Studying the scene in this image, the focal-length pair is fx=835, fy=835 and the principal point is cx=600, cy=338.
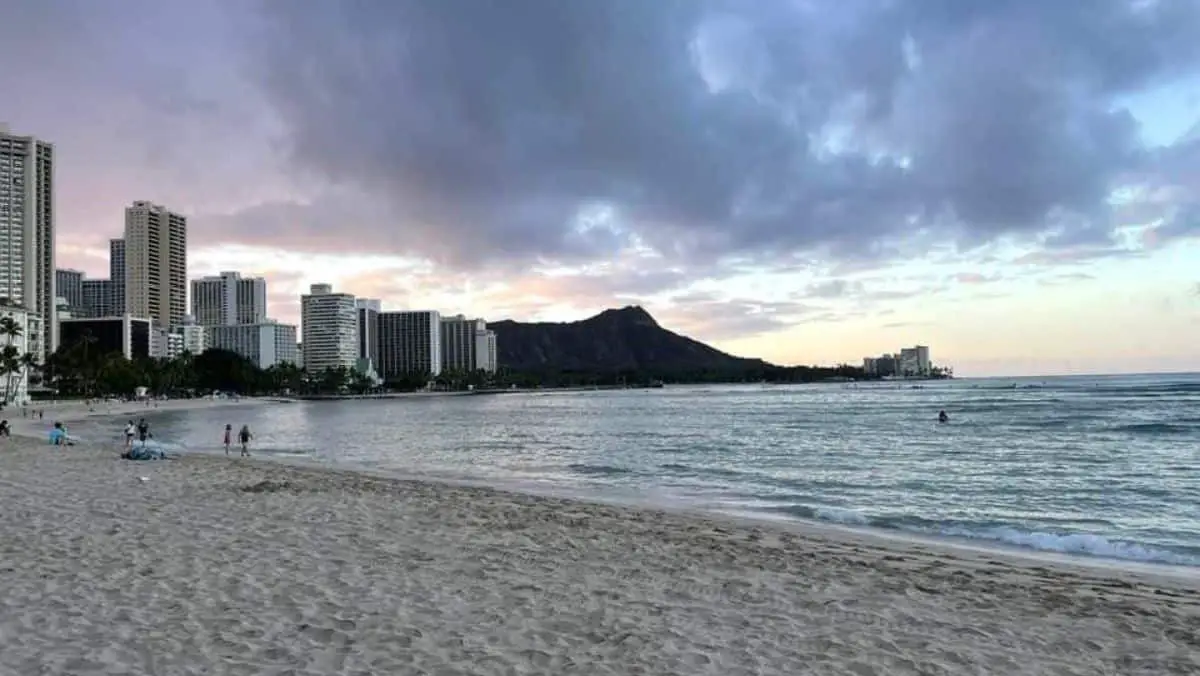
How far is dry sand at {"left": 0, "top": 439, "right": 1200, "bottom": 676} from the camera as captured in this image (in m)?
5.79

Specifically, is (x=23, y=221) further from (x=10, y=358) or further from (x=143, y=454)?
(x=143, y=454)

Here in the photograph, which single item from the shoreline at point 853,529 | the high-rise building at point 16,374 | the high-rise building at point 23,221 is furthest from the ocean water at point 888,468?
the high-rise building at point 23,221

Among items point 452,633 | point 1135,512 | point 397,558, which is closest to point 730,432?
point 1135,512

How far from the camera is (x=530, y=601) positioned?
295 inches

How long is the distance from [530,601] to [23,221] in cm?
16559

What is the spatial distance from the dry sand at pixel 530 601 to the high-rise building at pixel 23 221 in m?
148

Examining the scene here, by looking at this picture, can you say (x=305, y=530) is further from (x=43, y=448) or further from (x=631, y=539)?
(x=43, y=448)

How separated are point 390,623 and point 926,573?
622 cm

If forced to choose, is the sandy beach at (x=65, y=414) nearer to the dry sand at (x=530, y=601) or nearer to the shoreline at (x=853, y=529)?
the shoreline at (x=853, y=529)

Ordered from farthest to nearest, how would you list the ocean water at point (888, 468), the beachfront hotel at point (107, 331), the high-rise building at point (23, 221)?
the beachfront hotel at point (107, 331), the high-rise building at point (23, 221), the ocean water at point (888, 468)

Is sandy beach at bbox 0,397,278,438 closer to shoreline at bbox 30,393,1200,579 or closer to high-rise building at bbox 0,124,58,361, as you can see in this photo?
shoreline at bbox 30,393,1200,579

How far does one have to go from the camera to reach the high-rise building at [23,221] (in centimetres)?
13762

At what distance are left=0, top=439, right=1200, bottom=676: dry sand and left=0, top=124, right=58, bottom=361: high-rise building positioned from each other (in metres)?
148

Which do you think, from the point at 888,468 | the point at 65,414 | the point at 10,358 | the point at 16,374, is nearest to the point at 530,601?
the point at 888,468
